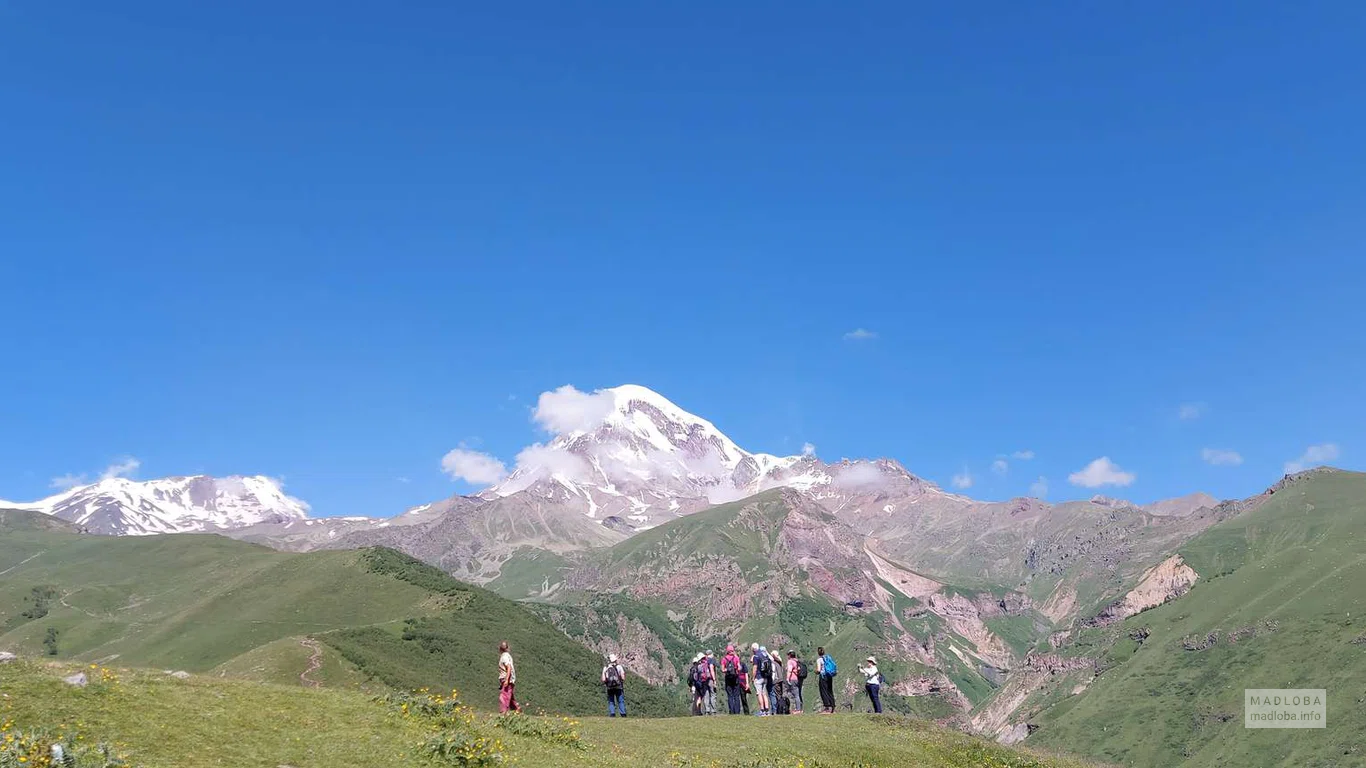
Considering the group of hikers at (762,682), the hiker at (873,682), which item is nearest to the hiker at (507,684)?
the group of hikers at (762,682)

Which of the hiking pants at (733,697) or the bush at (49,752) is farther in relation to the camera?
the hiking pants at (733,697)

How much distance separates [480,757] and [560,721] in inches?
373

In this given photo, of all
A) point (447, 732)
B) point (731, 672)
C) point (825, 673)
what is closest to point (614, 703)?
point (731, 672)

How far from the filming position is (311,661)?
475 ft

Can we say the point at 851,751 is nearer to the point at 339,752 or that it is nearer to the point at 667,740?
the point at 667,740

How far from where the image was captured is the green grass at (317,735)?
2305 cm

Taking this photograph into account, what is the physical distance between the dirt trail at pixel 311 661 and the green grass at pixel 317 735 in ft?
364

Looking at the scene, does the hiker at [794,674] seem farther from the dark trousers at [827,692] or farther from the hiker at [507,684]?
the hiker at [507,684]

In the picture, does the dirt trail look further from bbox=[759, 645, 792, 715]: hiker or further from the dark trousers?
the dark trousers

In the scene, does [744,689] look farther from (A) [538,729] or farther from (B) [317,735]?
(B) [317,735]

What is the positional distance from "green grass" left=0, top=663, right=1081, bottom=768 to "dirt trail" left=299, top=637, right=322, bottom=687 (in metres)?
111

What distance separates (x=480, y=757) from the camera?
989 inches

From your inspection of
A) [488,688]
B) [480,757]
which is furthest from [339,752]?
[488,688]

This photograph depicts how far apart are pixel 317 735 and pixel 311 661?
442ft
